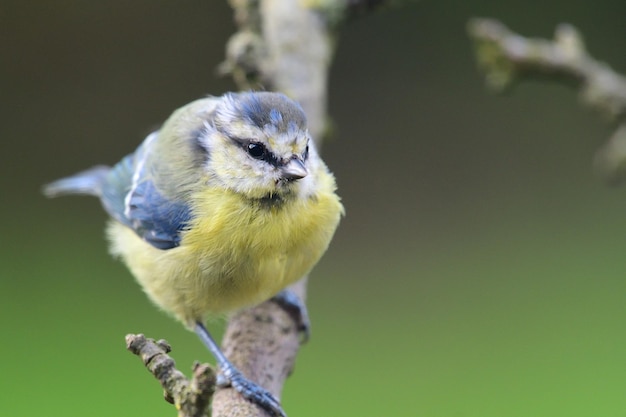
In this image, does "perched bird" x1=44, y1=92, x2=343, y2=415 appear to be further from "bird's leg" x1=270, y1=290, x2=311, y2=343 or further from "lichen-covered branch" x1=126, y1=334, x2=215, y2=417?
"lichen-covered branch" x1=126, y1=334, x2=215, y2=417

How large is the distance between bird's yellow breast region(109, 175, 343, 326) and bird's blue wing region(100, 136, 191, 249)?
5 centimetres

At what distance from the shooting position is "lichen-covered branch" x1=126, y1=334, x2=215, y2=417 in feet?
3.10

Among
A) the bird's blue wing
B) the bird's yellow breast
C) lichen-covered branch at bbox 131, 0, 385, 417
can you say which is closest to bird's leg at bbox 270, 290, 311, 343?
lichen-covered branch at bbox 131, 0, 385, 417

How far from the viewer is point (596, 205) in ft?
11.4

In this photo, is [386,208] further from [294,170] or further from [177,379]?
[177,379]

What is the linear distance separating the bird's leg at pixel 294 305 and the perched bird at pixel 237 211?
146 millimetres

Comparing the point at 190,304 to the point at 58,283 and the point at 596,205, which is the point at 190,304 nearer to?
the point at 58,283

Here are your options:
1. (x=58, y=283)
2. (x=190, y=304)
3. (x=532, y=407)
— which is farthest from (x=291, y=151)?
(x=58, y=283)

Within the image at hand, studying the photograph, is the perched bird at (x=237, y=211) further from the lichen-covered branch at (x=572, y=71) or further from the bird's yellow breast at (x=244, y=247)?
the lichen-covered branch at (x=572, y=71)

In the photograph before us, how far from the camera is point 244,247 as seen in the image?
1.57 meters

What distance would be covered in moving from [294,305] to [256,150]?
392 millimetres

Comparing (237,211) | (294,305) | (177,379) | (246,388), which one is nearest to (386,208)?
(294,305)

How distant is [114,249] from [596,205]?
2189 mm

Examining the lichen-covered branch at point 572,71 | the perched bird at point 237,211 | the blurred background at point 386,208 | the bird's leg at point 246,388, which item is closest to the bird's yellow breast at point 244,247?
the perched bird at point 237,211
